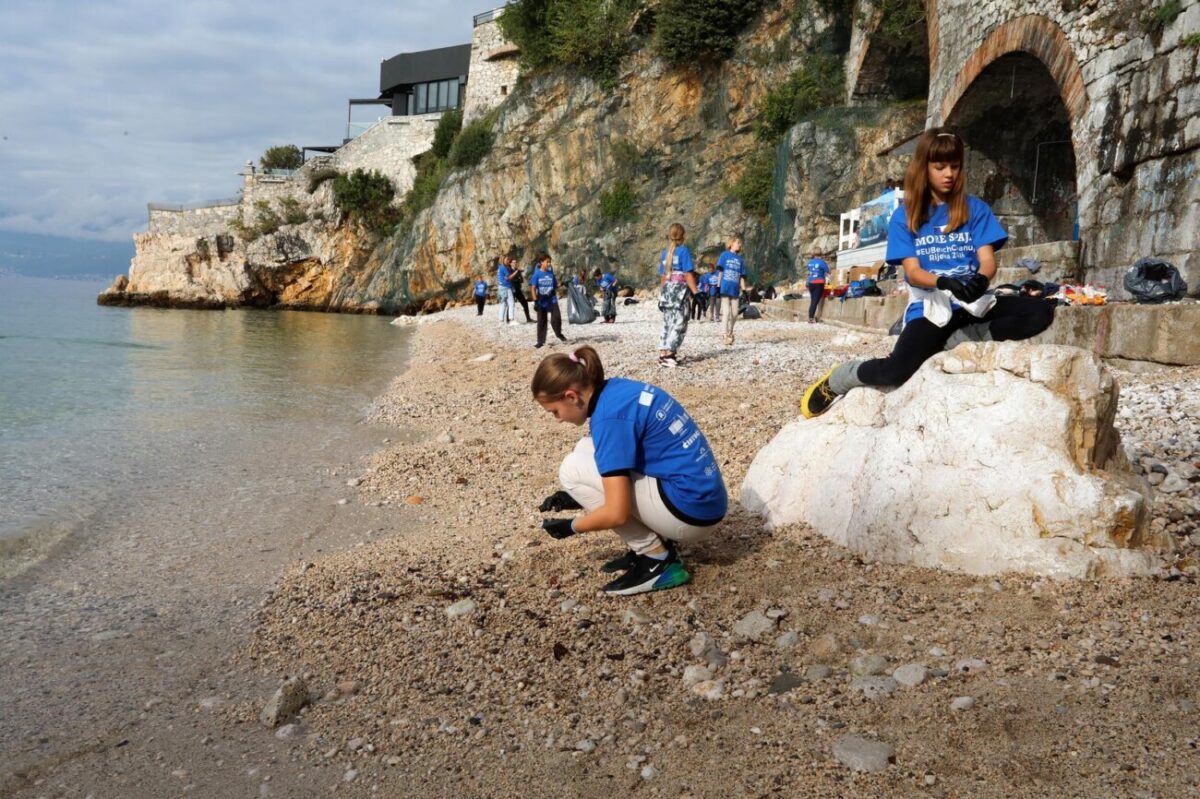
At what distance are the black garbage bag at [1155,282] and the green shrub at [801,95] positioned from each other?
20.9 metres

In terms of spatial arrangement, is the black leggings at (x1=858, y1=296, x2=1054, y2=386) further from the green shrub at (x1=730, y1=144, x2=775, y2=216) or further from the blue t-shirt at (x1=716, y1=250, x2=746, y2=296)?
the green shrub at (x1=730, y1=144, x2=775, y2=216)

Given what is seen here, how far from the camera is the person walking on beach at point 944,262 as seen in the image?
3.75 m

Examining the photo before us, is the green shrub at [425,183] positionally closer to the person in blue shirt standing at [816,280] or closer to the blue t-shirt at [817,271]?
the person in blue shirt standing at [816,280]

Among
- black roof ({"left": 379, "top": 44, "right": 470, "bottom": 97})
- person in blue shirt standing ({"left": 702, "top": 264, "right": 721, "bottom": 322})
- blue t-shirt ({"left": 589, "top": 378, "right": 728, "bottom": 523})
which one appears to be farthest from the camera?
black roof ({"left": 379, "top": 44, "right": 470, "bottom": 97})

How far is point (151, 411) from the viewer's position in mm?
10180

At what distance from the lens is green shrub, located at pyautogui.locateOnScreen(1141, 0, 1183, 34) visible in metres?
8.91

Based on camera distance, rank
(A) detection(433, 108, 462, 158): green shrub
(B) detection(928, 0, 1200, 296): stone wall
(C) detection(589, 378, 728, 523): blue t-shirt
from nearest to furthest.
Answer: (C) detection(589, 378, 728, 523): blue t-shirt
(B) detection(928, 0, 1200, 296): stone wall
(A) detection(433, 108, 462, 158): green shrub

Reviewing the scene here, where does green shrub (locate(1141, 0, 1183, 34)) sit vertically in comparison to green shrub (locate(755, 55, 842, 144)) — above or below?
below

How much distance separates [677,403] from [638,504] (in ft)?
1.52

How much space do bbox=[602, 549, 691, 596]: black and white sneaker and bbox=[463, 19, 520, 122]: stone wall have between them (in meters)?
47.9

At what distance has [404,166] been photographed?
53.0 meters

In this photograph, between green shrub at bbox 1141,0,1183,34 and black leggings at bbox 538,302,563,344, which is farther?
black leggings at bbox 538,302,563,344

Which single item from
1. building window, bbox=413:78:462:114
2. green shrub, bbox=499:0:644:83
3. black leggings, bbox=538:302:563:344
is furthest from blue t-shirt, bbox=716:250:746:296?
building window, bbox=413:78:462:114

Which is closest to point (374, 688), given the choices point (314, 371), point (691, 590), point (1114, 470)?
point (691, 590)
